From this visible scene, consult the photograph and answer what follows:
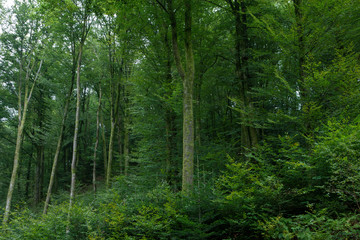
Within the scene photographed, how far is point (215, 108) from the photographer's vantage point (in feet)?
58.3

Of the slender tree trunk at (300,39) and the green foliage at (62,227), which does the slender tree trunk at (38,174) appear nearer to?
the green foliage at (62,227)

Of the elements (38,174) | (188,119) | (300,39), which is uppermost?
(300,39)

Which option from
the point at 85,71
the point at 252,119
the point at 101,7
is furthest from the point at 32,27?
the point at 252,119

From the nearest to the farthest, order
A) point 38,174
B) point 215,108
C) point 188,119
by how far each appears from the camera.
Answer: point 188,119 → point 215,108 → point 38,174

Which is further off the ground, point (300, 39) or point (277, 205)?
point (300, 39)

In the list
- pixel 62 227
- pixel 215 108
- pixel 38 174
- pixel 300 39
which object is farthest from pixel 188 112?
pixel 38 174

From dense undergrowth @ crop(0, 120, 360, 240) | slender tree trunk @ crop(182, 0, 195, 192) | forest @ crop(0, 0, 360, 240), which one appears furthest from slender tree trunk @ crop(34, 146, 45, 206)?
slender tree trunk @ crop(182, 0, 195, 192)

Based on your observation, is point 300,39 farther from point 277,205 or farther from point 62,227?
point 62,227

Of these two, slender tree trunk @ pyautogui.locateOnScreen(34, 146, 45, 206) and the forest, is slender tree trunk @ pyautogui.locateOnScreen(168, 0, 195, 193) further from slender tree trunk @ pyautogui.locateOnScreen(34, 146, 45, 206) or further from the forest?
slender tree trunk @ pyautogui.locateOnScreen(34, 146, 45, 206)

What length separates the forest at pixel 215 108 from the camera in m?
4.02

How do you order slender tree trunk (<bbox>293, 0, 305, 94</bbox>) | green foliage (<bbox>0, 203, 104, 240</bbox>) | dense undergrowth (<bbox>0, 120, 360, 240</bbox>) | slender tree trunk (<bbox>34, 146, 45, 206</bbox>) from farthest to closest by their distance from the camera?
slender tree trunk (<bbox>34, 146, 45, 206</bbox>), slender tree trunk (<bbox>293, 0, 305, 94</bbox>), green foliage (<bbox>0, 203, 104, 240</bbox>), dense undergrowth (<bbox>0, 120, 360, 240</bbox>)

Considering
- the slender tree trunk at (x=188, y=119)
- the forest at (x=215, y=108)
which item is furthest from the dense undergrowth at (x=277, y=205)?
the slender tree trunk at (x=188, y=119)

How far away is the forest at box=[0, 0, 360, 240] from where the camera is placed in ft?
13.2

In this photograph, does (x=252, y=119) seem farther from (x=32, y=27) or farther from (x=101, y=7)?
(x=32, y=27)
